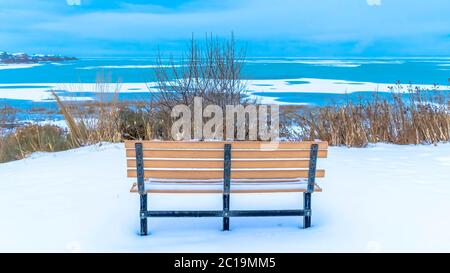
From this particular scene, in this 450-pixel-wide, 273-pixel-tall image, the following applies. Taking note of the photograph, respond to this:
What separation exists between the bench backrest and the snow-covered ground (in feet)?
1.71

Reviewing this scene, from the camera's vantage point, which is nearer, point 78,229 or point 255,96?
point 78,229

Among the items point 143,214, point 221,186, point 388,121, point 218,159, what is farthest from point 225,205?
point 388,121

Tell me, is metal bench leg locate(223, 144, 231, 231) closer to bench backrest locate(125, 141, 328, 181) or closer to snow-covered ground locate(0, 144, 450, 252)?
bench backrest locate(125, 141, 328, 181)

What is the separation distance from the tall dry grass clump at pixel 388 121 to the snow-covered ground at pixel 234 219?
2371 mm

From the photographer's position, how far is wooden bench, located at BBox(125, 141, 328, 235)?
13.8 feet

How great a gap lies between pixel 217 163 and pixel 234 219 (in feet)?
2.66

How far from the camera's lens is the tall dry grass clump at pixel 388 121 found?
970cm

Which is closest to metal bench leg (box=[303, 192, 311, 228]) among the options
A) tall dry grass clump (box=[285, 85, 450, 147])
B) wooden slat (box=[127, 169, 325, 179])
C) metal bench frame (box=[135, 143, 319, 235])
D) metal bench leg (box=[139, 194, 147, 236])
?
metal bench frame (box=[135, 143, 319, 235])

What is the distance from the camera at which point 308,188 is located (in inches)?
174

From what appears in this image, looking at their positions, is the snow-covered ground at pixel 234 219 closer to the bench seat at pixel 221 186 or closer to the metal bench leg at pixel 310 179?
the metal bench leg at pixel 310 179

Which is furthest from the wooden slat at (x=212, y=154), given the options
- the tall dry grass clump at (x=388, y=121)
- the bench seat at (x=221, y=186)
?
the tall dry grass clump at (x=388, y=121)

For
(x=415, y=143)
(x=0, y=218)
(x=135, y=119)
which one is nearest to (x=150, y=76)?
(x=135, y=119)

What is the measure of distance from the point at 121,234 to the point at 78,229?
0.42 m

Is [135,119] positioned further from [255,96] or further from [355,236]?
[355,236]
